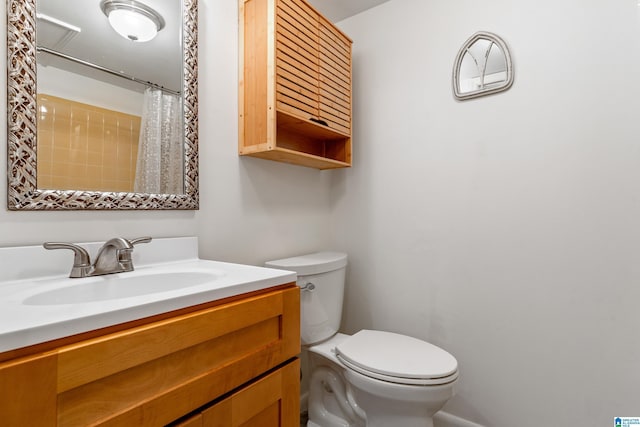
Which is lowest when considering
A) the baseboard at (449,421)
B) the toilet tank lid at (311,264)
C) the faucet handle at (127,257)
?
the baseboard at (449,421)

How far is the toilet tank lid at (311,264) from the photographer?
137cm

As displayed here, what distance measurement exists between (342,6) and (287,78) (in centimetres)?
81

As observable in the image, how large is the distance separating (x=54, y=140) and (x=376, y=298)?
1524mm

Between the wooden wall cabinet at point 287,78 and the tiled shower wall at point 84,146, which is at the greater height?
the wooden wall cabinet at point 287,78

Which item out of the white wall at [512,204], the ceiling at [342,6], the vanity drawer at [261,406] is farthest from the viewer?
the ceiling at [342,6]

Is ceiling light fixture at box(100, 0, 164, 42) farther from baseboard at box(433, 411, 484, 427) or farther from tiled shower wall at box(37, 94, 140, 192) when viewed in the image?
baseboard at box(433, 411, 484, 427)

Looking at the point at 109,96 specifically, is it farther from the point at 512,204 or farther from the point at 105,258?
the point at 512,204

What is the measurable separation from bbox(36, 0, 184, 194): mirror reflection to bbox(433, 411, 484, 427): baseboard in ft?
5.10

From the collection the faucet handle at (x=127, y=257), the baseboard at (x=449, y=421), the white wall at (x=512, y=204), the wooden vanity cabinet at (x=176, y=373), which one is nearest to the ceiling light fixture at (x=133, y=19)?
the faucet handle at (x=127, y=257)

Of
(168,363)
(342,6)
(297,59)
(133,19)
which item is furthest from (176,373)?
(342,6)

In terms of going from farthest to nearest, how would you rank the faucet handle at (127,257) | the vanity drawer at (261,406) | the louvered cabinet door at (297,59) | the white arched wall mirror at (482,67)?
the white arched wall mirror at (482,67)
the louvered cabinet door at (297,59)
the faucet handle at (127,257)
the vanity drawer at (261,406)

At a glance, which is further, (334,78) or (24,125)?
(334,78)

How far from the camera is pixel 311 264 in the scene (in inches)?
55.5

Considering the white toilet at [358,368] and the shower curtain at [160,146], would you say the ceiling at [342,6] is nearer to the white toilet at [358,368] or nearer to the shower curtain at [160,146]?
the shower curtain at [160,146]
